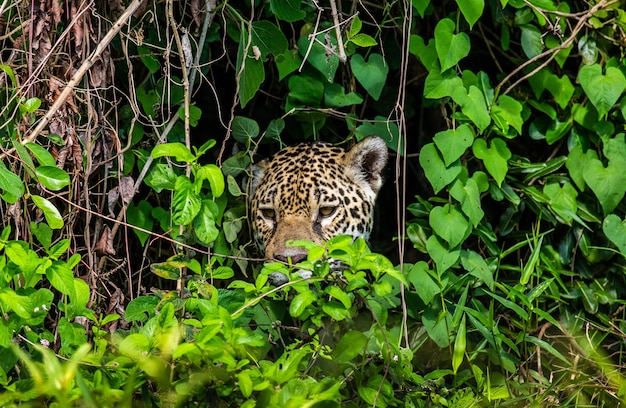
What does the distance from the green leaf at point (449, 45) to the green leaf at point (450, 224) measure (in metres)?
0.80

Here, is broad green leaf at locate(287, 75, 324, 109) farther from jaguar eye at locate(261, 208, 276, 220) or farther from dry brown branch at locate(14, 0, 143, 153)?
dry brown branch at locate(14, 0, 143, 153)

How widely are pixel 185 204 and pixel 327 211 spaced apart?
5.51ft

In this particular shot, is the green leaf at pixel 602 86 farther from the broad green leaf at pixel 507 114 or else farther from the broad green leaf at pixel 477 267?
the broad green leaf at pixel 477 267

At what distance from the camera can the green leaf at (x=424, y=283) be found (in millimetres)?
5277

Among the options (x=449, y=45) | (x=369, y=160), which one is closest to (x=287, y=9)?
(x=449, y=45)

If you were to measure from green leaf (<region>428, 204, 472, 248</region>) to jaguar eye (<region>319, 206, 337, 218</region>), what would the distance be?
2.31ft

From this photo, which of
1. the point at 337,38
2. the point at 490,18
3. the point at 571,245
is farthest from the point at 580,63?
the point at 337,38

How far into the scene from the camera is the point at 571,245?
228 inches

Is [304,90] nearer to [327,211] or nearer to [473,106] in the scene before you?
[327,211]

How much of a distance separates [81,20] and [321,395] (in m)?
2.70

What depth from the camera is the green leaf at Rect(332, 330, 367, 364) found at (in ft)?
12.7

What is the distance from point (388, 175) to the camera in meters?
→ 6.41

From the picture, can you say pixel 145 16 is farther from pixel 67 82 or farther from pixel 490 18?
pixel 490 18

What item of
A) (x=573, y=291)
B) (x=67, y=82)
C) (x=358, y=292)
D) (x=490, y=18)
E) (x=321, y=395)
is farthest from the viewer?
(x=490, y=18)
